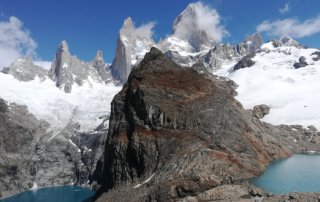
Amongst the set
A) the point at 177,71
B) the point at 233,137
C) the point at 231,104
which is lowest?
the point at 233,137

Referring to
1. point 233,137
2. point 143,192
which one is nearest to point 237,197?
point 143,192

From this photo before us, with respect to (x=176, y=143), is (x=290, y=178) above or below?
below

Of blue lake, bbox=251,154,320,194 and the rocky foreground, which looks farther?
the rocky foreground

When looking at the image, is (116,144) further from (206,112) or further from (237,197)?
(237,197)

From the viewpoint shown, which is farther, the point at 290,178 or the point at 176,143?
the point at 176,143
